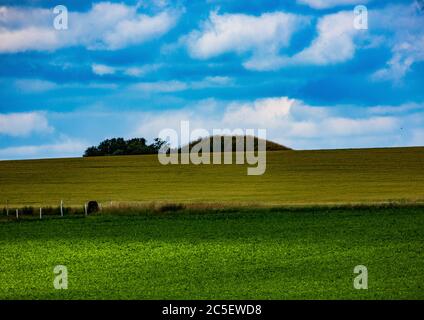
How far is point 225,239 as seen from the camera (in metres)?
32.8

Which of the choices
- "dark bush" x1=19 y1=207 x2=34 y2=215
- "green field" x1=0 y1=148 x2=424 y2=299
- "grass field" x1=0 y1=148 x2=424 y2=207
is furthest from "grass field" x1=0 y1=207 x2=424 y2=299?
"grass field" x1=0 y1=148 x2=424 y2=207

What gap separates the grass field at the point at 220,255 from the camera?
20.8 meters

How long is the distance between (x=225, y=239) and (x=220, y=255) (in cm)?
497

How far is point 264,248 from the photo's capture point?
29.6 metres

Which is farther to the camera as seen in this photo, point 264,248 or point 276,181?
point 276,181

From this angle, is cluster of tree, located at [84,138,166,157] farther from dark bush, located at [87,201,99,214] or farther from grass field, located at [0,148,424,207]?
dark bush, located at [87,201,99,214]

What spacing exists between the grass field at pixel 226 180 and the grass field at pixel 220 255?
43.4 ft

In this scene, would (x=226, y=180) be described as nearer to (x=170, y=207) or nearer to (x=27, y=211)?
(x=170, y=207)

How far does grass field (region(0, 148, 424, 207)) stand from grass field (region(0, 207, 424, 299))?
13222 millimetres

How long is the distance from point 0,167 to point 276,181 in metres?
31.7
